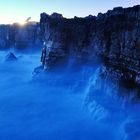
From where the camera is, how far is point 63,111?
21031 millimetres

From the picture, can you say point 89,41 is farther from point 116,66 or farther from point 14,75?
point 14,75

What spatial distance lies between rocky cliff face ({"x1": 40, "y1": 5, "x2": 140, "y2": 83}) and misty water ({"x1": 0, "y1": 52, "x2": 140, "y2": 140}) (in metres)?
1.87

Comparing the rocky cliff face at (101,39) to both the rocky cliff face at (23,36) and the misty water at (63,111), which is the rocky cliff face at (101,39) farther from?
the rocky cliff face at (23,36)

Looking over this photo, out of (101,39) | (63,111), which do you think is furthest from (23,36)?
(63,111)

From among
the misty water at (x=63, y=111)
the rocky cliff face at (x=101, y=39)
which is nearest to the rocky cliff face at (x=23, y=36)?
the rocky cliff face at (x=101, y=39)

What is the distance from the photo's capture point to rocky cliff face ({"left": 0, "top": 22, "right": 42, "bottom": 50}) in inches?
2130

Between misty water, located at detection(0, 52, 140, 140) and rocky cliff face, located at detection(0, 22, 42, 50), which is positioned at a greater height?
rocky cliff face, located at detection(0, 22, 42, 50)

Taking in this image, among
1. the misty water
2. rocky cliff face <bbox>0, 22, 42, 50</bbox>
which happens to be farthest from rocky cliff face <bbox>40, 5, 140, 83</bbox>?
rocky cliff face <bbox>0, 22, 42, 50</bbox>

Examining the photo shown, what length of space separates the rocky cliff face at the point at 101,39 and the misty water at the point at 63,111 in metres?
1.87

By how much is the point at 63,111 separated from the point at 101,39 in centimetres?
703

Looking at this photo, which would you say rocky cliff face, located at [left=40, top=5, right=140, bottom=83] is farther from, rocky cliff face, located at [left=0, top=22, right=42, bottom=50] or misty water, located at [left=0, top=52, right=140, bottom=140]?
rocky cliff face, located at [left=0, top=22, right=42, bottom=50]

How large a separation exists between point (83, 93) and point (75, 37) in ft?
20.7

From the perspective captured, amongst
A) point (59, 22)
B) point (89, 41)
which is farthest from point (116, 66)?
point (59, 22)

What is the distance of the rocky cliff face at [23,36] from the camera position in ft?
178
